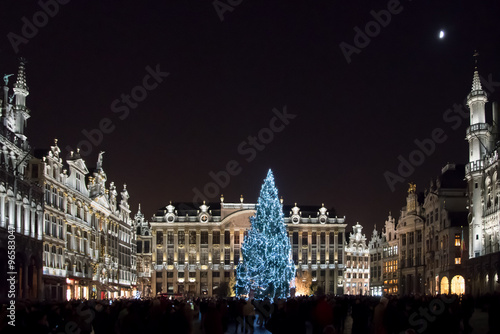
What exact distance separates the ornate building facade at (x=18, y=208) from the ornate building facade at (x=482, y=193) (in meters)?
38.5

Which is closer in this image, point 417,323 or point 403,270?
point 417,323

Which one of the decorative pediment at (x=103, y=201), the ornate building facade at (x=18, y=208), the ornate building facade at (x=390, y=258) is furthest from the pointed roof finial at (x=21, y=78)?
the ornate building facade at (x=390, y=258)

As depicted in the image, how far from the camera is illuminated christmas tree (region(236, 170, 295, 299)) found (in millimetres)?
64812

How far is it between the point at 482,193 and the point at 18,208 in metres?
42.6

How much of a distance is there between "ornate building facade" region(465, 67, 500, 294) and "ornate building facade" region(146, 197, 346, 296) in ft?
172

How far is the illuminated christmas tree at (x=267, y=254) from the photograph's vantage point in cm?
6481

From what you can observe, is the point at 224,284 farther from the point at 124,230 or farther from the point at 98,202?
the point at 98,202

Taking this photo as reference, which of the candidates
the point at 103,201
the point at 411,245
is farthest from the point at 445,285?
the point at 103,201

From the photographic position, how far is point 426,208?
96812 millimetres

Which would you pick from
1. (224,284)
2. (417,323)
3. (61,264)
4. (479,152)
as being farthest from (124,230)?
(417,323)

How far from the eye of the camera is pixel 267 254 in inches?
2562

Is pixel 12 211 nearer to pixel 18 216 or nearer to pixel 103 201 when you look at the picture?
pixel 18 216

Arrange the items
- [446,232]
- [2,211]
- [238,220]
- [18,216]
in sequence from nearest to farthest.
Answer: [2,211] → [18,216] → [446,232] → [238,220]

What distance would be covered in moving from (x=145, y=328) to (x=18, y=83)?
45036 mm
